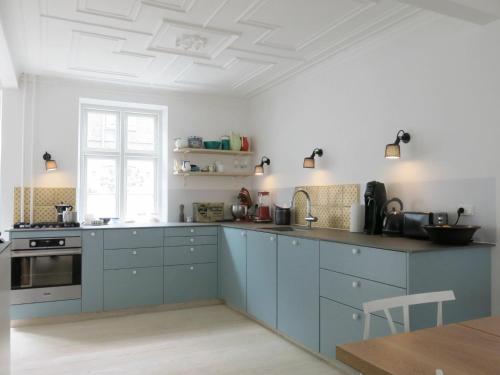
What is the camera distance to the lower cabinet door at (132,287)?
420 cm

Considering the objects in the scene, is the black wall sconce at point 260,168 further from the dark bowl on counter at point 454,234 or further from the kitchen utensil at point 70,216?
the dark bowl on counter at point 454,234

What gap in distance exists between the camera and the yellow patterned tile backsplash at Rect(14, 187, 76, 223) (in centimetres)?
439

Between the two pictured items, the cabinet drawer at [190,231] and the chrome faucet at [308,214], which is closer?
the chrome faucet at [308,214]

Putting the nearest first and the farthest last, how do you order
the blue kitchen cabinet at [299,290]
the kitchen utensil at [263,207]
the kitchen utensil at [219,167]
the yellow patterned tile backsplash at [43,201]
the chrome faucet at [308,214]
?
1. the blue kitchen cabinet at [299,290]
2. the chrome faucet at [308,214]
3. the yellow patterned tile backsplash at [43,201]
4. the kitchen utensil at [263,207]
5. the kitchen utensil at [219,167]

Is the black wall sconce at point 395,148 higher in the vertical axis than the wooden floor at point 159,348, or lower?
higher

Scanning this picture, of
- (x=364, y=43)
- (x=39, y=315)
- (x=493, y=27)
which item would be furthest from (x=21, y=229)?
(x=493, y=27)

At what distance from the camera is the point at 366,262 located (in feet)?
8.54

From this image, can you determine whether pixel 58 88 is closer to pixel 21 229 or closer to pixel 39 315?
pixel 21 229

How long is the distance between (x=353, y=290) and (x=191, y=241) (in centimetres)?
224

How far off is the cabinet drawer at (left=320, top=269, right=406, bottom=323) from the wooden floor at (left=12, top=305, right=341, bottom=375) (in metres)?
0.53

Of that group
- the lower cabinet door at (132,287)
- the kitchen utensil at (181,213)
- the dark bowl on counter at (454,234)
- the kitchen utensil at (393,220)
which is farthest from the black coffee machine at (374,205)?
the kitchen utensil at (181,213)

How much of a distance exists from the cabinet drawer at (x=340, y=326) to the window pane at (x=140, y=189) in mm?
2865

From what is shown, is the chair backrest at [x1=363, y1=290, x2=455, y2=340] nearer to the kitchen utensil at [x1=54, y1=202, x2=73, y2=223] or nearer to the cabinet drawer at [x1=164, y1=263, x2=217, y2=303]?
the cabinet drawer at [x1=164, y1=263, x2=217, y2=303]

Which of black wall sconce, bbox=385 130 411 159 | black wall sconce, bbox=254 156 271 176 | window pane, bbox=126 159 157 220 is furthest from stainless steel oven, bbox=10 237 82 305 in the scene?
black wall sconce, bbox=385 130 411 159
